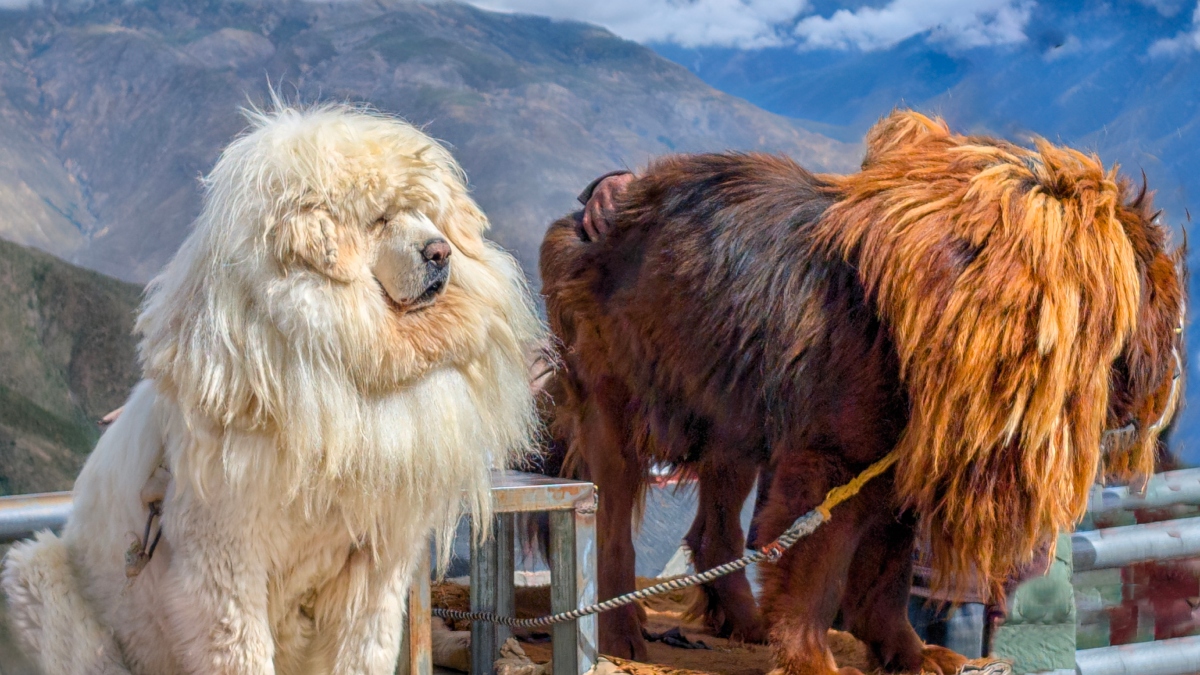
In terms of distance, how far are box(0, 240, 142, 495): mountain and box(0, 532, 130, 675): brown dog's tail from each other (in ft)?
8.06

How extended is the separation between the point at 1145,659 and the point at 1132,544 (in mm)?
402

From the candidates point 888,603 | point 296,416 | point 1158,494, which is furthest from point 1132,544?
point 296,416

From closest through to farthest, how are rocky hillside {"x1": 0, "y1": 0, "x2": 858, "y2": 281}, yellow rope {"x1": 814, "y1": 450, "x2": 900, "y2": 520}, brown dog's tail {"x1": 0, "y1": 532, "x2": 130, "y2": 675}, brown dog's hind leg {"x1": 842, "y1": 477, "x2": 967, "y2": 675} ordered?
brown dog's tail {"x1": 0, "y1": 532, "x2": 130, "y2": 675} < yellow rope {"x1": 814, "y1": 450, "x2": 900, "y2": 520} < brown dog's hind leg {"x1": 842, "y1": 477, "x2": 967, "y2": 675} < rocky hillside {"x1": 0, "y1": 0, "x2": 858, "y2": 281}

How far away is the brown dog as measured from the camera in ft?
8.66

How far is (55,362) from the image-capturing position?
4.74 meters

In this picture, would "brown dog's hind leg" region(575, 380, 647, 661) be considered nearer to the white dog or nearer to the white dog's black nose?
the white dog

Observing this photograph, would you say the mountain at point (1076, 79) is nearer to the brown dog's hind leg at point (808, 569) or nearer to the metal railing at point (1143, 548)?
the metal railing at point (1143, 548)

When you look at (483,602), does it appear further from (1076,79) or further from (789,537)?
(1076,79)

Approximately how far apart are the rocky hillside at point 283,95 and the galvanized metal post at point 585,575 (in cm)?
235

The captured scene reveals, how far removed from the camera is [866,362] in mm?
2766

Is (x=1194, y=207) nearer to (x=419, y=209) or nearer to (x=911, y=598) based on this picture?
(x=911, y=598)

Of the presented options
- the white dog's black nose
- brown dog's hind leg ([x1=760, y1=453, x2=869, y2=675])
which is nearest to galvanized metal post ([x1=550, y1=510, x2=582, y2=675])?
brown dog's hind leg ([x1=760, y1=453, x2=869, y2=675])

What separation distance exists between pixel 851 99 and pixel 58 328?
4298mm

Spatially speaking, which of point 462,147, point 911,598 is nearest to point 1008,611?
point 911,598
